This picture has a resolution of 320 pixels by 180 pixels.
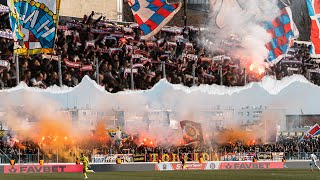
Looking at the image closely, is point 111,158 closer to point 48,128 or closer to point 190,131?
point 48,128

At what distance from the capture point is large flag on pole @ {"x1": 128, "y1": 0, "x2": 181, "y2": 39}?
81375mm

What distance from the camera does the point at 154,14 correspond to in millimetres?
81812

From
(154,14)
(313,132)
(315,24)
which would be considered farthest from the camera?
(315,24)

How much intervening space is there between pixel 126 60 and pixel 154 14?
7.86 m

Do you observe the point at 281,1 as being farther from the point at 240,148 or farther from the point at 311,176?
the point at 311,176

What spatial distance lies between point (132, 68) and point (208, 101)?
23.4 feet

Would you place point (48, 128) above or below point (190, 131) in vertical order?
above

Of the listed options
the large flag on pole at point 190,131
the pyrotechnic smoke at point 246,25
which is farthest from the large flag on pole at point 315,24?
the large flag on pole at point 190,131

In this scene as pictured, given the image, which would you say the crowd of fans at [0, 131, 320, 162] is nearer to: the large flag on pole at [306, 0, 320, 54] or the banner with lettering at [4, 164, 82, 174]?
the banner with lettering at [4, 164, 82, 174]

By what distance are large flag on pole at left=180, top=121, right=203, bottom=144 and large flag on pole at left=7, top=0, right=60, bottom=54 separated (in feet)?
42.4

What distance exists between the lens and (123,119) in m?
81.4

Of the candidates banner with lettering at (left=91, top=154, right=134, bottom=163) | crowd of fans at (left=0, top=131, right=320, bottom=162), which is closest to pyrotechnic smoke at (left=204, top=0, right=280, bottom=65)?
crowd of fans at (left=0, top=131, right=320, bottom=162)

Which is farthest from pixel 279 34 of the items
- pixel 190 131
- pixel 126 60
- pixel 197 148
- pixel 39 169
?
pixel 39 169

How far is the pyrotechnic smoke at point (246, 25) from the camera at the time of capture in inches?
3686
